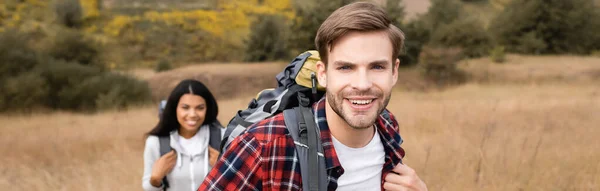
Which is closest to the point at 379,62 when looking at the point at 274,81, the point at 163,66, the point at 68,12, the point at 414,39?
the point at 274,81

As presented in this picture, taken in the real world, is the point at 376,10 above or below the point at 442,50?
above

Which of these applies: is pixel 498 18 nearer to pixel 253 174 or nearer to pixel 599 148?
pixel 599 148

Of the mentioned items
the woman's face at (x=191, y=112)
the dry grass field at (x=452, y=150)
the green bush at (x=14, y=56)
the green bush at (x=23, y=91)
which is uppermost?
the woman's face at (x=191, y=112)

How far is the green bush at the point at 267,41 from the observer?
27.1 m

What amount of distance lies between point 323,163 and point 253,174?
7.9 inches

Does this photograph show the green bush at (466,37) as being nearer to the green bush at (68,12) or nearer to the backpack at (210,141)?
the backpack at (210,141)

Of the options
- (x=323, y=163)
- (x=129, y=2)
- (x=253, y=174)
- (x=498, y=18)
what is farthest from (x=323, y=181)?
(x=129, y=2)

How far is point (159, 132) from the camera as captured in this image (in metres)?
2.93

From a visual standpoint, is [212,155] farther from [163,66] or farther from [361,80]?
[163,66]

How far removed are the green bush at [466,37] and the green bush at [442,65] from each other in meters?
2.27

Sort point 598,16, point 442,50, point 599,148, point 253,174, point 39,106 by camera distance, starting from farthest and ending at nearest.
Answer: point 598,16
point 442,50
point 39,106
point 599,148
point 253,174

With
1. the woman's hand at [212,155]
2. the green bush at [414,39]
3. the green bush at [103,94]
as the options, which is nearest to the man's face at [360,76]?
the woman's hand at [212,155]

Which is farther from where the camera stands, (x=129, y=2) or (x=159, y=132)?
(x=129, y=2)

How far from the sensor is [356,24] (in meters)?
1.40
